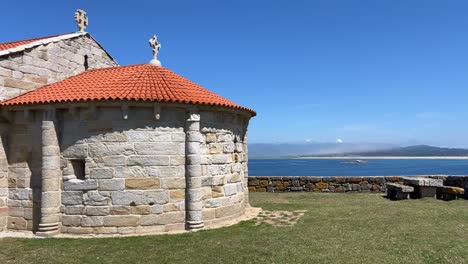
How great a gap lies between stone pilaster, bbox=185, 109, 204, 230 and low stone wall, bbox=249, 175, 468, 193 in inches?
329

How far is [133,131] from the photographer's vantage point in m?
9.13

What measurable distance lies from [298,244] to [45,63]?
919cm

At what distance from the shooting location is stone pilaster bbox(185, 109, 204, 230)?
9.43 meters

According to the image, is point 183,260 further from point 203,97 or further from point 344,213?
point 344,213

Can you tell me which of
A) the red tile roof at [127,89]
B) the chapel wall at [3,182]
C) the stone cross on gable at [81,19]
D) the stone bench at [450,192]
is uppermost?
the stone cross on gable at [81,19]

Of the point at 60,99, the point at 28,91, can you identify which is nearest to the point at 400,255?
the point at 60,99

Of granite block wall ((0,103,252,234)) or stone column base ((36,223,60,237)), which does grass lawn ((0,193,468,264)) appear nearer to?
stone column base ((36,223,60,237))

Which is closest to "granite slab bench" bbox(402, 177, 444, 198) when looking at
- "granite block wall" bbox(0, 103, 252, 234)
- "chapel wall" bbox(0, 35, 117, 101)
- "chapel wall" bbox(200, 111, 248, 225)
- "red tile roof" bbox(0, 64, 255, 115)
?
"chapel wall" bbox(200, 111, 248, 225)

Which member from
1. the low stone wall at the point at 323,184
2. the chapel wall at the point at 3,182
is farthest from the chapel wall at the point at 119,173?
the low stone wall at the point at 323,184

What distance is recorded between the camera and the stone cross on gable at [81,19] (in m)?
13.4

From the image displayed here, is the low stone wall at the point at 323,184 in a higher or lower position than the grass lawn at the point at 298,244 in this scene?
higher

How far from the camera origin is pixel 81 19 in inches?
530

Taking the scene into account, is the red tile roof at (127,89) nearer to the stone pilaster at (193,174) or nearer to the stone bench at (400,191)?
the stone pilaster at (193,174)

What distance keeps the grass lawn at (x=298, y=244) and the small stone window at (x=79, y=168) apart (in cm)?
159
